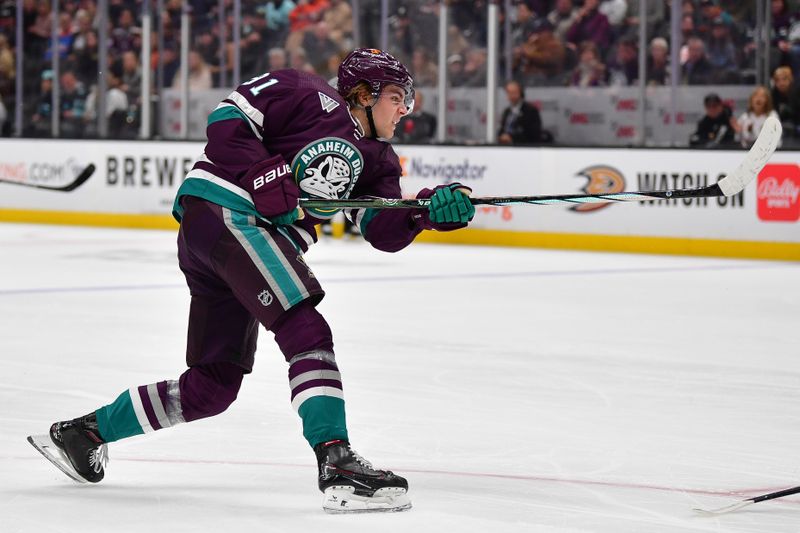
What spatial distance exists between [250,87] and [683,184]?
7.39 metres

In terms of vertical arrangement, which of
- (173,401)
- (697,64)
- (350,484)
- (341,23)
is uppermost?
(341,23)

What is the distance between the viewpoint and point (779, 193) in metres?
9.59

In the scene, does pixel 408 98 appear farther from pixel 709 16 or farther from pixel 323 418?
pixel 709 16

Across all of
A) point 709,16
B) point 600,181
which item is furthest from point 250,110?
point 709,16

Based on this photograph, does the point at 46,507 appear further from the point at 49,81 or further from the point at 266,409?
the point at 49,81

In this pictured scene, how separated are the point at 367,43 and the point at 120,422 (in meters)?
8.83

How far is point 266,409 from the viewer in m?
3.98

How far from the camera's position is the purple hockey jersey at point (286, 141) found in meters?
2.87

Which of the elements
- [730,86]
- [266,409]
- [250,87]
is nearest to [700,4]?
[730,86]

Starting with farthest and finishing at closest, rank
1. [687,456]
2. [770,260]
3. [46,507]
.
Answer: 1. [770,260]
2. [687,456]
3. [46,507]

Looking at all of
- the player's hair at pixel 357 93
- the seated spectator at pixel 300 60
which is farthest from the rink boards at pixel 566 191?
the player's hair at pixel 357 93

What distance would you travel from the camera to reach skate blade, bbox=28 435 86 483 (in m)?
3.02

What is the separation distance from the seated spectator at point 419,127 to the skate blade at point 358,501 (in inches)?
339

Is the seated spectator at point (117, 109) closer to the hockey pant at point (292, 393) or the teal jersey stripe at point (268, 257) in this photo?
the hockey pant at point (292, 393)
